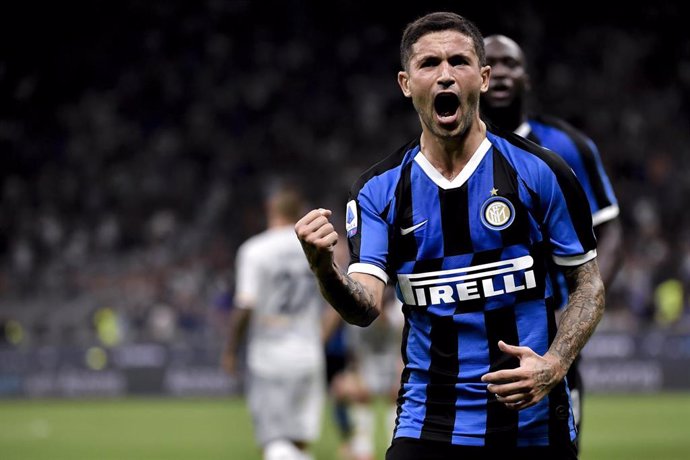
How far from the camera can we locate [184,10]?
2741cm

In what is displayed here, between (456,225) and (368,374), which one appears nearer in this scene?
(456,225)

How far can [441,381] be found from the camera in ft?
12.1

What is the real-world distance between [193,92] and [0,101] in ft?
16.3

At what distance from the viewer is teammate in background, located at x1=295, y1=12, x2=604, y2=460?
361 cm

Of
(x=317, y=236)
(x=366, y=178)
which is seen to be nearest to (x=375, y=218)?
(x=366, y=178)

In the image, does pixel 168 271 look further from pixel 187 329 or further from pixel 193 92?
pixel 193 92

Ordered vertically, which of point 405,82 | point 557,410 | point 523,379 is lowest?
point 557,410

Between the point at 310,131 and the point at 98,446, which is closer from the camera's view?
the point at 98,446

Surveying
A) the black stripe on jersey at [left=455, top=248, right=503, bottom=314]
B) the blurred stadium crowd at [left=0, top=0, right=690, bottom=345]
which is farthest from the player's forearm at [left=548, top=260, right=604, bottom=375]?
the blurred stadium crowd at [left=0, top=0, right=690, bottom=345]

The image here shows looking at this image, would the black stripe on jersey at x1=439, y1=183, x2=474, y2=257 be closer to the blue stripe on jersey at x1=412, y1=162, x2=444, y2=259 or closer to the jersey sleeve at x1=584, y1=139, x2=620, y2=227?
the blue stripe on jersey at x1=412, y1=162, x2=444, y2=259

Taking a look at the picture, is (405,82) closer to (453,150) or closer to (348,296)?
(453,150)

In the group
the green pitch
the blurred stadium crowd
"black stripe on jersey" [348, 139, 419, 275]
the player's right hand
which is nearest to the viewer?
the player's right hand

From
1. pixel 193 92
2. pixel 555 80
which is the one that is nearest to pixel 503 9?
pixel 555 80

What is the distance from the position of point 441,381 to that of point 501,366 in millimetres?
204
